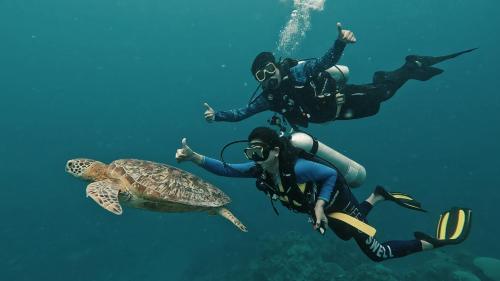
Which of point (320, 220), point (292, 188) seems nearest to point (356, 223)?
point (320, 220)

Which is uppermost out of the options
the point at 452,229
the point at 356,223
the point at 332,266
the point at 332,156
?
the point at 332,156

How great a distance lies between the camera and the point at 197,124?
77.2 metres

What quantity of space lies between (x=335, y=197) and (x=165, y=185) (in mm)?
2628

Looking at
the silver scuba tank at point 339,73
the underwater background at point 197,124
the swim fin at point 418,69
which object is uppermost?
the swim fin at point 418,69

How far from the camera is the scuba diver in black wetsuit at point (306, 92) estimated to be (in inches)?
255

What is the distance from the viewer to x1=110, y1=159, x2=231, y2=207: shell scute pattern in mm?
5574

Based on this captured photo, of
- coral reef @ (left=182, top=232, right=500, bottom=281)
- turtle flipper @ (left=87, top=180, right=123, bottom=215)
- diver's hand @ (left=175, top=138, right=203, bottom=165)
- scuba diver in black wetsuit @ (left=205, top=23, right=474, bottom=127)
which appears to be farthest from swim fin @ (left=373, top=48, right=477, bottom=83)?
coral reef @ (left=182, top=232, right=500, bottom=281)

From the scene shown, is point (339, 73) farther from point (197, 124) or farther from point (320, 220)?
point (197, 124)

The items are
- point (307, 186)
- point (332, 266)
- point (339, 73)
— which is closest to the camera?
point (307, 186)

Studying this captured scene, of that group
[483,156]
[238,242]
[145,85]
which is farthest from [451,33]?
[238,242]

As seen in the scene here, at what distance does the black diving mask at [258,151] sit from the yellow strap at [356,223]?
138 cm

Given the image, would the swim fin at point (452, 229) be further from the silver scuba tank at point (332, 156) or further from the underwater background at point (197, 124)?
the underwater background at point (197, 124)

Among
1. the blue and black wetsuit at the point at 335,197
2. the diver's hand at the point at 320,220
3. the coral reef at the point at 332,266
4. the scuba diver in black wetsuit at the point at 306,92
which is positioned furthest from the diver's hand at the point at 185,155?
the coral reef at the point at 332,266

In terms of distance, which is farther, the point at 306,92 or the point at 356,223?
the point at 306,92
